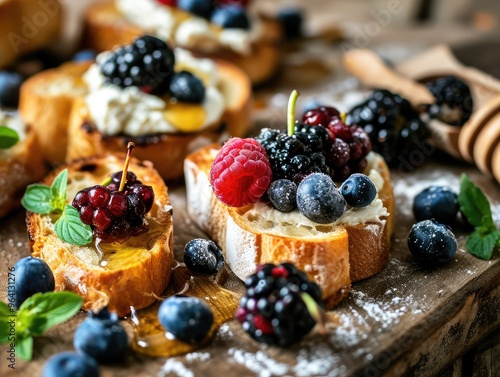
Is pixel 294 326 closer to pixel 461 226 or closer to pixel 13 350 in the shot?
pixel 13 350

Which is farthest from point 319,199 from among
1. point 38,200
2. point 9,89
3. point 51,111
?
point 9,89

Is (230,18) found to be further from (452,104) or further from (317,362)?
(317,362)

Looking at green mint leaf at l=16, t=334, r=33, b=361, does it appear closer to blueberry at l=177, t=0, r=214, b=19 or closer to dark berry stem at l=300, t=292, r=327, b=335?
dark berry stem at l=300, t=292, r=327, b=335

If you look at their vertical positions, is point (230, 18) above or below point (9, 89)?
above

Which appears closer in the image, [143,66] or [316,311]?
[316,311]

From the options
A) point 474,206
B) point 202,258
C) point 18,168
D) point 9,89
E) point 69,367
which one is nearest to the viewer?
point 69,367

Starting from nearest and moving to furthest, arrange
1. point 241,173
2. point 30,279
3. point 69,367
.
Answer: point 69,367 < point 30,279 < point 241,173

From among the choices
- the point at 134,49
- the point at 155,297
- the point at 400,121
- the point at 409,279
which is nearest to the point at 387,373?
the point at 409,279

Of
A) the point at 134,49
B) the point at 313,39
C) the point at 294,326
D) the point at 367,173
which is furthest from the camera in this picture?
the point at 313,39

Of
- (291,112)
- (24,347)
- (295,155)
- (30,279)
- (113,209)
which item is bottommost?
(24,347)
